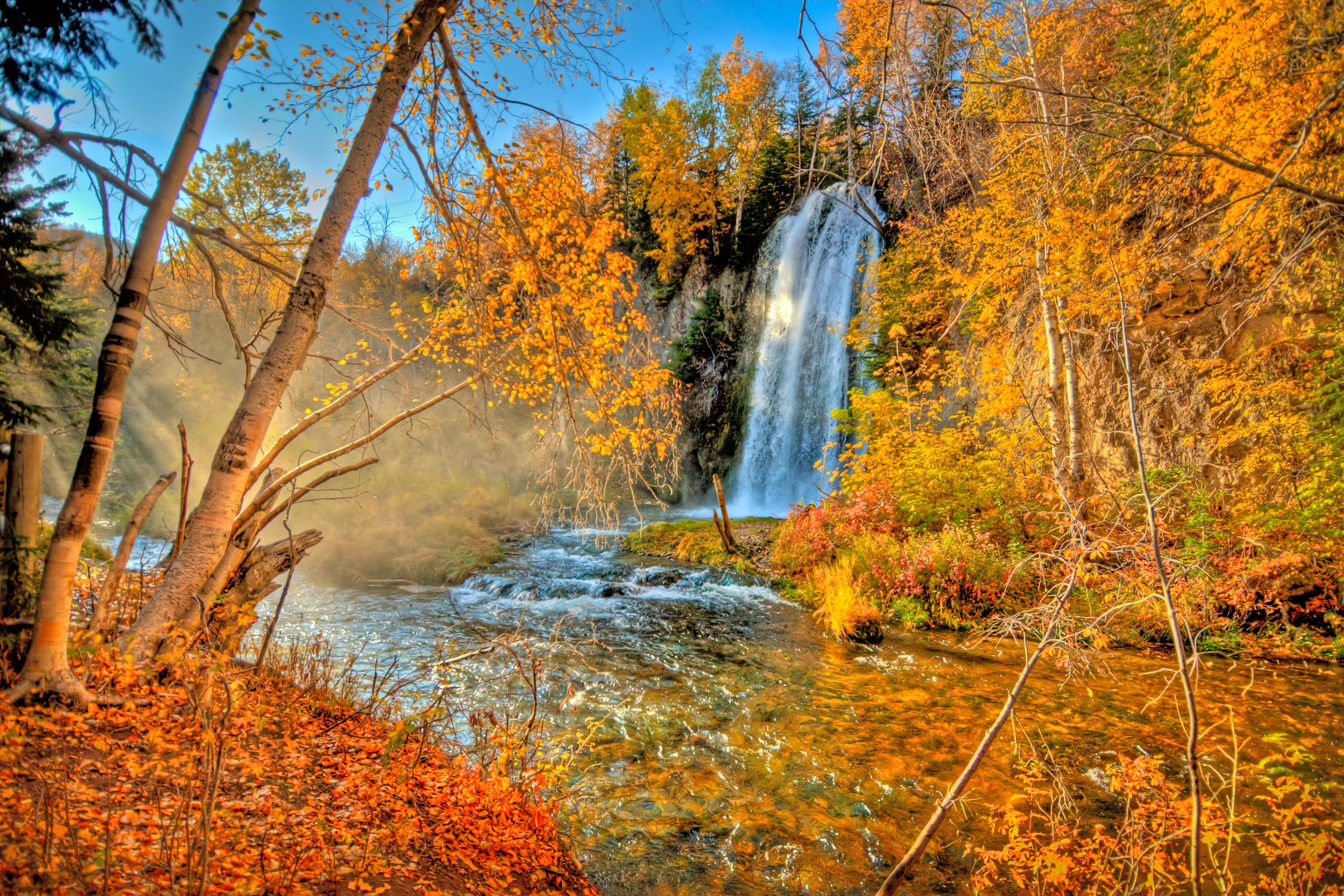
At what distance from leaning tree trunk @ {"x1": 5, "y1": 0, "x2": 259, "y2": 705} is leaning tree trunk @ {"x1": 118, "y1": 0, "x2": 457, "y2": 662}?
360mm

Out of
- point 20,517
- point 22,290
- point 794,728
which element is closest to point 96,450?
point 20,517

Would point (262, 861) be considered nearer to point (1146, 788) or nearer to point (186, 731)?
point (186, 731)

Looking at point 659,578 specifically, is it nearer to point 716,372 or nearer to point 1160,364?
point 1160,364

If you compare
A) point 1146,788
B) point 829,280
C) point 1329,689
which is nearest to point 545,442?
point 1146,788

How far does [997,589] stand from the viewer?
284 inches

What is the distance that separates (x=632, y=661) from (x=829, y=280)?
14.7 metres

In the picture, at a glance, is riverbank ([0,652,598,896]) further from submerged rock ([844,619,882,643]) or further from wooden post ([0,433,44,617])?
submerged rock ([844,619,882,643])

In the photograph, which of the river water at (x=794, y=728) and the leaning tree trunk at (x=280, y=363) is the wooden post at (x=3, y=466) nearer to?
the leaning tree trunk at (x=280, y=363)

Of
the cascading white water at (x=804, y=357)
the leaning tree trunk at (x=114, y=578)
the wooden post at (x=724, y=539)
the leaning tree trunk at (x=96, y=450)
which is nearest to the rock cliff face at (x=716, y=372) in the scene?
the cascading white water at (x=804, y=357)

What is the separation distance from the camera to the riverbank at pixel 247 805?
1.75 meters

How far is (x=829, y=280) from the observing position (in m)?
17.4

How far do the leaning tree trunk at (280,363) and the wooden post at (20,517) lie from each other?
65 centimetres

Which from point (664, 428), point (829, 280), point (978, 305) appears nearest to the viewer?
point (664, 428)

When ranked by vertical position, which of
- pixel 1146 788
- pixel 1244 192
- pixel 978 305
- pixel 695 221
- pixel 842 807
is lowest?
pixel 842 807
